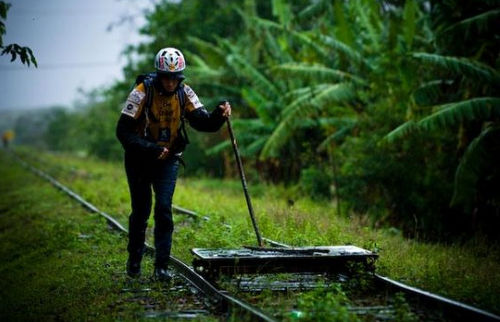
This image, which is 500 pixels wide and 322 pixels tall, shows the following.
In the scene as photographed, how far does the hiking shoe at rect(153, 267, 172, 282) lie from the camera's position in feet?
23.9

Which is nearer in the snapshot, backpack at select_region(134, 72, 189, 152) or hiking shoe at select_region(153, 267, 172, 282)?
backpack at select_region(134, 72, 189, 152)

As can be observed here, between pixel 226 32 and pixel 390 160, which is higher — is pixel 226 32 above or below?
above

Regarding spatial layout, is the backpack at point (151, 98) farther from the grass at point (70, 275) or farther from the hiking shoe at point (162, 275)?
the grass at point (70, 275)

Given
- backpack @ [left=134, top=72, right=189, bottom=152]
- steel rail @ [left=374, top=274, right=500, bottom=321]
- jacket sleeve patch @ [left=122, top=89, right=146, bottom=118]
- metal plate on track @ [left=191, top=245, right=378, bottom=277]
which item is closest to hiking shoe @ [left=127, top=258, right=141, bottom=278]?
metal plate on track @ [left=191, top=245, right=378, bottom=277]

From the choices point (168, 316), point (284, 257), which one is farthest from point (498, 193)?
point (168, 316)

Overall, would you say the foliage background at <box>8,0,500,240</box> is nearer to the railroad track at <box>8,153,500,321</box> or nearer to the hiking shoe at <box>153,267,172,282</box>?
the railroad track at <box>8,153,500,321</box>

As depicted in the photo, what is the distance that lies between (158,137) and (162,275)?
1536mm

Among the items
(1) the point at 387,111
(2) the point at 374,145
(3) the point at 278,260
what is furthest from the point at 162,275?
(1) the point at 387,111

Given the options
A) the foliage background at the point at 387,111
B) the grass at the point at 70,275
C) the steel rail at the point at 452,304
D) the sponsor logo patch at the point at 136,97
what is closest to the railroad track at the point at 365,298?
the steel rail at the point at 452,304

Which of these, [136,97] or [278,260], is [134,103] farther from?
[278,260]

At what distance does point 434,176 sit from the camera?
16.9m

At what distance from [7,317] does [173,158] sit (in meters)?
2.38

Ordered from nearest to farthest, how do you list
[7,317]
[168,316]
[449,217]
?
[168,316], [7,317], [449,217]

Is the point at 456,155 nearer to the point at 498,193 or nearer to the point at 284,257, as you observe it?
the point at 498,193
